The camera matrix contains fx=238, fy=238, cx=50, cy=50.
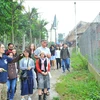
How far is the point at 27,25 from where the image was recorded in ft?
79.0

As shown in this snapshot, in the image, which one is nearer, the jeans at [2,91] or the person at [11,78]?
the jeans at [2,91]

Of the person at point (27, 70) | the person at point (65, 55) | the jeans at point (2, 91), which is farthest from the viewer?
the person at point (65, 55)

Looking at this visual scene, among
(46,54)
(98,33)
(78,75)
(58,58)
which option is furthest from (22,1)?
(46,54)

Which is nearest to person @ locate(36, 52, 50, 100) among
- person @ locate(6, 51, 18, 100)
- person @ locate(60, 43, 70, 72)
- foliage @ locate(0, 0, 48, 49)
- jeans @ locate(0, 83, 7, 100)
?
person @ locate(6, 51, 18, 100)

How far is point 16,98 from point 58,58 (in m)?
6.99

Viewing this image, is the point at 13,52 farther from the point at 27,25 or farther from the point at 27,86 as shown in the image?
the point at 27,25

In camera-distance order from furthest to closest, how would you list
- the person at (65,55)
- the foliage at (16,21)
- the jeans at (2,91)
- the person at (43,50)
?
the person at (65,55), the foliage at (16,21), the person at (43,50), the jeans at (2,91)

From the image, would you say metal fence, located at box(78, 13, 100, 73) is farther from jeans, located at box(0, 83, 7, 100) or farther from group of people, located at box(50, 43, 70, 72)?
jeans, located at box(0, 83, 7, 100)

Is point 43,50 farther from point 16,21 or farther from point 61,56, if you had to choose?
point 16,21

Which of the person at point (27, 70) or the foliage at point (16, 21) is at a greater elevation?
the foliage at point (16, 21)

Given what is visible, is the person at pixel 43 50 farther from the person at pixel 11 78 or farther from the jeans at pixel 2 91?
the jeans at pixel 2 91

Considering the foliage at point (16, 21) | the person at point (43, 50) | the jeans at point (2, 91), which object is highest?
the foliage at point (16, 21)

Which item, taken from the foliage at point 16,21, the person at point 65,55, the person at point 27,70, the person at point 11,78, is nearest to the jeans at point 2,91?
the person at point 11,78

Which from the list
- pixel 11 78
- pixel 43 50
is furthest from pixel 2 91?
pixel 43 50
